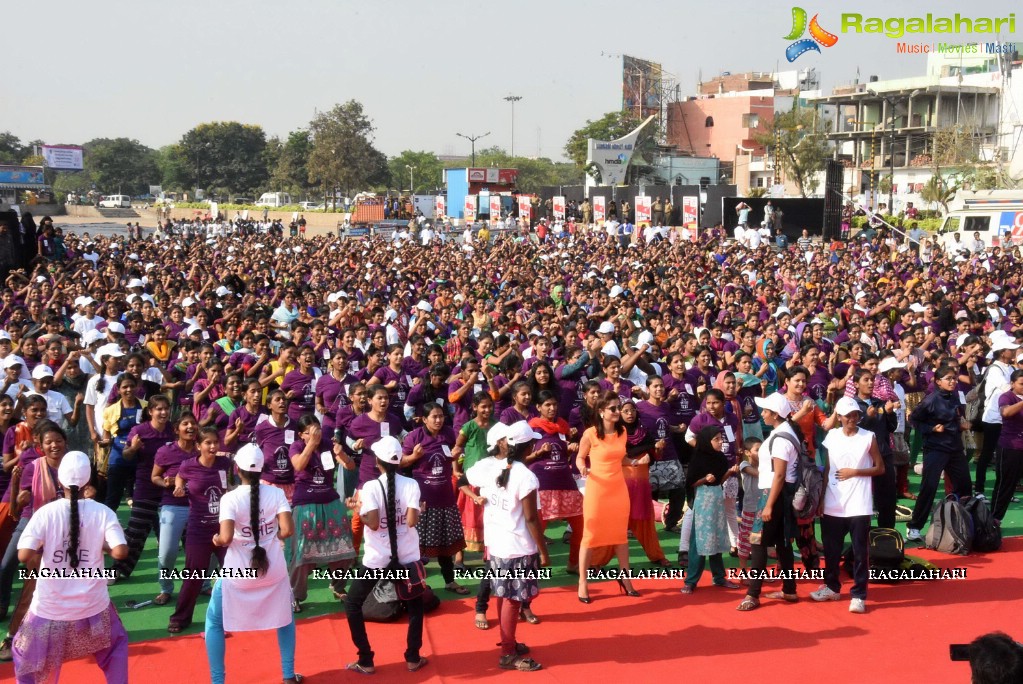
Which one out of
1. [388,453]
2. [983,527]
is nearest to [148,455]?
[388,453]

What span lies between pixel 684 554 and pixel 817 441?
191 centimetres

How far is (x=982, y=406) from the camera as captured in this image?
9.12m

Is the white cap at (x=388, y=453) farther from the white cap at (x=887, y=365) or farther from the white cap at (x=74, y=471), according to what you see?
the white cap at (x=887, y=365)

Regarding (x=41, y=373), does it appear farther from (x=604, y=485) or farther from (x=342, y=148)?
(x=342, y=148)

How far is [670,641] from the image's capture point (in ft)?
20.6

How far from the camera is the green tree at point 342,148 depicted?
60125 millimetres

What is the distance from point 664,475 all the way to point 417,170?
98.2 metres

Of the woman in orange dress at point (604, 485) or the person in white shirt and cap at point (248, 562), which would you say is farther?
the woman in orange dress at point (604, 485)

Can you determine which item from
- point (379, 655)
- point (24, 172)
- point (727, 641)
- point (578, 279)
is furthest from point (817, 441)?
point (24, 172)

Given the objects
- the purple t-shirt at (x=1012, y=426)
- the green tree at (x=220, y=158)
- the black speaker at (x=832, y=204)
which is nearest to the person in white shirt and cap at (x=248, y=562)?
the purple t-shirt at (x=1012, y=426)

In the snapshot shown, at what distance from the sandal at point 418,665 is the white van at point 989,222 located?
76.1ft

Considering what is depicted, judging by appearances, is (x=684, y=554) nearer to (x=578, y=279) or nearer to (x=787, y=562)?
(x=787, y=562)

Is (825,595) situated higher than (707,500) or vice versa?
(707,500)

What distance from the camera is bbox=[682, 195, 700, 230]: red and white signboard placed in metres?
30.6
